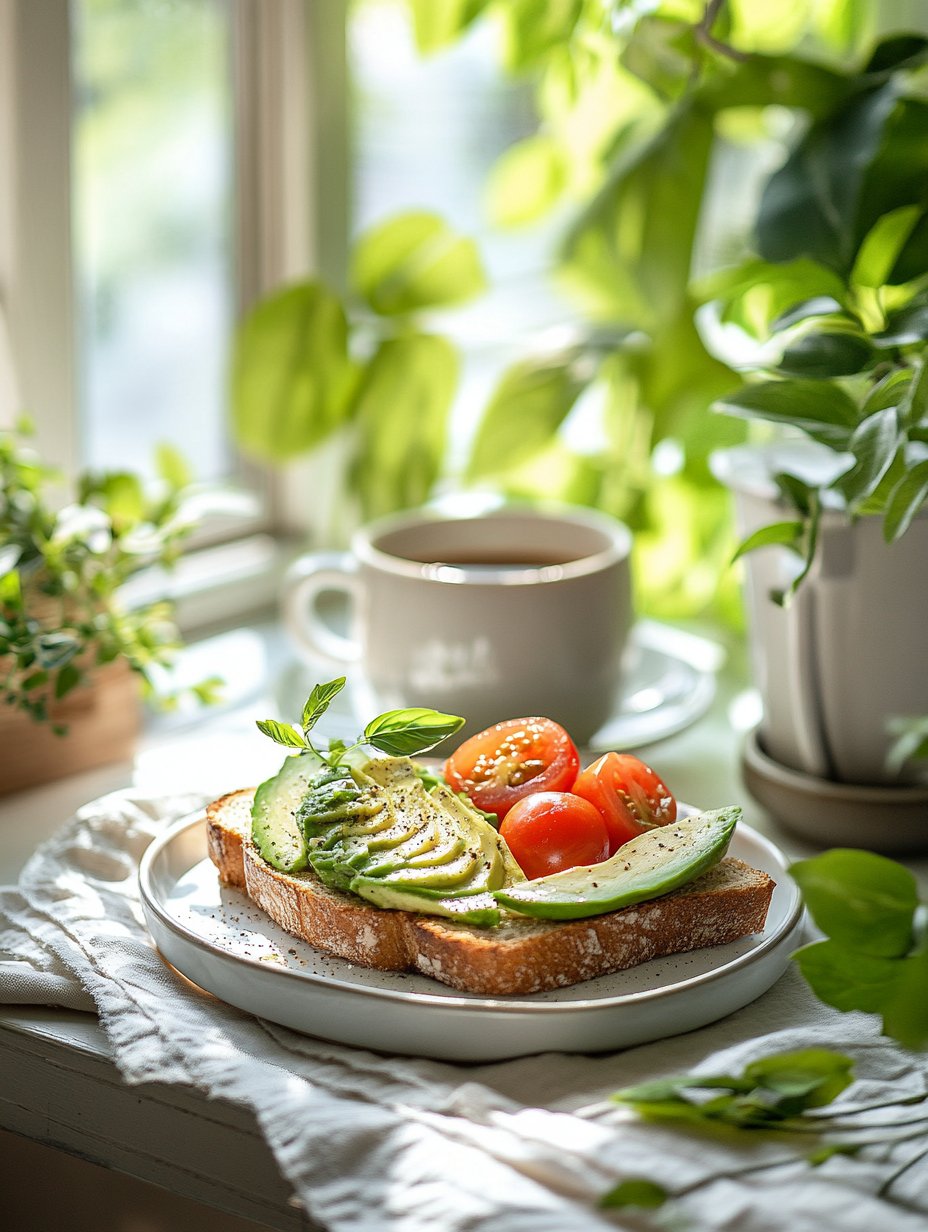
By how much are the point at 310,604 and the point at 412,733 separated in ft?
0.99

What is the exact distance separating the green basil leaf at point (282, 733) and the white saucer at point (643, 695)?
0.14 m

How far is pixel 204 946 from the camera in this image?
477 millimetres

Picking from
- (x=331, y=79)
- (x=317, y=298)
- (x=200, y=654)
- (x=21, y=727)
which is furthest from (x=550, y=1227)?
(x=331, y=79)

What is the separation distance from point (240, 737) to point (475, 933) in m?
0.36

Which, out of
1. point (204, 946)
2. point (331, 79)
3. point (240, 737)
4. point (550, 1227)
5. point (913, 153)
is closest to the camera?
point (550, 1227)

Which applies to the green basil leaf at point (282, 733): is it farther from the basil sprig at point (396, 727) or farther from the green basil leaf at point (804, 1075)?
the green basil leaf at point (804, 1075)

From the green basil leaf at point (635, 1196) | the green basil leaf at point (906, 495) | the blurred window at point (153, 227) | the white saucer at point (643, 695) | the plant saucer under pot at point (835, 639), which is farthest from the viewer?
the blurred window at point (153, 227)

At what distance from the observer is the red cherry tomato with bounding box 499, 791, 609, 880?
20.0 inches

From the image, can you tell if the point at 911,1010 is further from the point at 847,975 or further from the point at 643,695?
the point at 643,695

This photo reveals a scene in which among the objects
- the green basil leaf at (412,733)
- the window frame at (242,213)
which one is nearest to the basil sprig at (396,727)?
the green basil leaf at (412,733)

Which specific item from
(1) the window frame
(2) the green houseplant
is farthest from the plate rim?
(1) the window frame

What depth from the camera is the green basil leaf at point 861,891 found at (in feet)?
1.31

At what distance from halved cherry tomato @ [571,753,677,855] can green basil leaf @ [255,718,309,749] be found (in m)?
0.11

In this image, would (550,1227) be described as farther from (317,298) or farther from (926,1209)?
(317,298)
